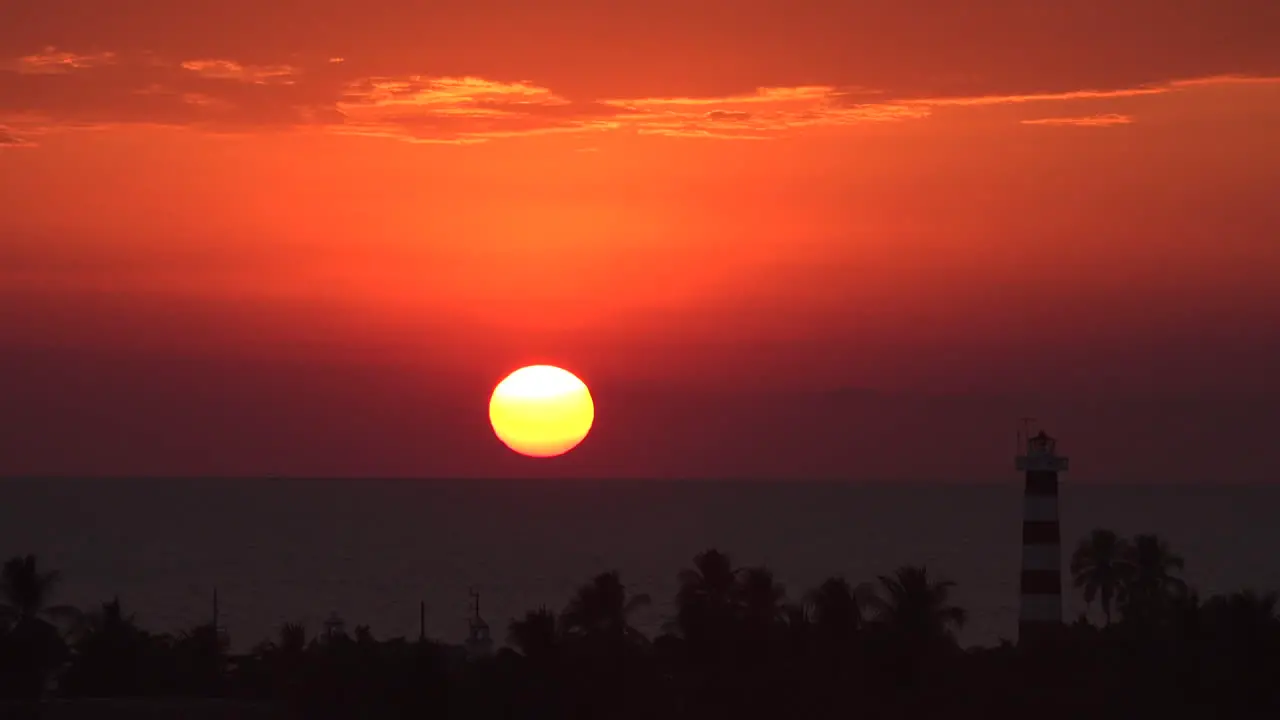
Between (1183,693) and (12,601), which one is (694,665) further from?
(12,601)

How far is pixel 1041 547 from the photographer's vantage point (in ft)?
241

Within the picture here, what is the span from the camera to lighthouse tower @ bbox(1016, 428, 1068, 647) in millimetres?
73562

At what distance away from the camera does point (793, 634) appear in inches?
2534

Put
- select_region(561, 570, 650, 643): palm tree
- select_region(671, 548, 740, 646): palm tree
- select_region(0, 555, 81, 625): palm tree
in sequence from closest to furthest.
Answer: select_region(671, 548, 740, 646): palm tree < select_region(561, 570, 650, 643): palm tree < select_region(0, 555, 81, 625): palm tree

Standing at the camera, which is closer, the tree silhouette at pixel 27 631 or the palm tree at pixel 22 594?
the tree silhouette at pixel 27 631

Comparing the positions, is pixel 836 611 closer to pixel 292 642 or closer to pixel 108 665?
pixel 292 642

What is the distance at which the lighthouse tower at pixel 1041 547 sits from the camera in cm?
7356

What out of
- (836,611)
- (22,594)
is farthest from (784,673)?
(22,594)

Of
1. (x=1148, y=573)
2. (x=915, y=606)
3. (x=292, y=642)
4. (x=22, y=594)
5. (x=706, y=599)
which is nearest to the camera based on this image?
(x=706, y=599)

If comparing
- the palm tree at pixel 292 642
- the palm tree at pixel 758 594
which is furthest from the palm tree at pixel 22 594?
the palm tree at pixel 758 594

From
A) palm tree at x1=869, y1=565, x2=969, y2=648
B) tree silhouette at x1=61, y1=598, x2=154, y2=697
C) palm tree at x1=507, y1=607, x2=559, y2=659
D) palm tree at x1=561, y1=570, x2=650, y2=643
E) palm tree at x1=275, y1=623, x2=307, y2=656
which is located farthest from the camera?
tree silhouette at x1=61, y1=598, x2=154, y2=697

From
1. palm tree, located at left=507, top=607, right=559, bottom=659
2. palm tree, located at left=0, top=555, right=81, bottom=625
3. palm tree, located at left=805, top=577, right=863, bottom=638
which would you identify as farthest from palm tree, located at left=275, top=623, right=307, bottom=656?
palm tree, located at left=805, top=577, right=863, bottom=638

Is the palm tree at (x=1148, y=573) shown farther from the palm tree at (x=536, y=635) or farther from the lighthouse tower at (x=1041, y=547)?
the palm tree at (x=536, y=635)

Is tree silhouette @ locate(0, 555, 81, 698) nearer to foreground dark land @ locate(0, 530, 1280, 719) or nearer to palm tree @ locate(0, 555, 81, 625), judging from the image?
palm tree @ locate(0, 555, 81, 625)
